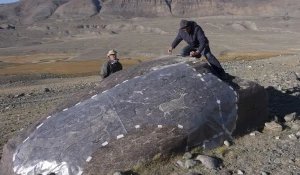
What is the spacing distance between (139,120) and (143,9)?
6243 inches

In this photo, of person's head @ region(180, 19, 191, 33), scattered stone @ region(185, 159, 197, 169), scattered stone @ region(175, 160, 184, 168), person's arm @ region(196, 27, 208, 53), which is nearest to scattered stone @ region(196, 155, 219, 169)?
scattered stone @ region(185, 159, 197, 169)

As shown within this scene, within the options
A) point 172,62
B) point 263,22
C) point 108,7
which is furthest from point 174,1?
point 172,62

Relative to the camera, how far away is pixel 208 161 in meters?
6.88

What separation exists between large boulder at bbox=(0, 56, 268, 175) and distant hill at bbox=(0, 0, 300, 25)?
480ft

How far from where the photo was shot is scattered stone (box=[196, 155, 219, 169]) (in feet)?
22.4

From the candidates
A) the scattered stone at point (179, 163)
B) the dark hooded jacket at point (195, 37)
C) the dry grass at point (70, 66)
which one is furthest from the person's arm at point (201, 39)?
the dry grass at point (70, 66)

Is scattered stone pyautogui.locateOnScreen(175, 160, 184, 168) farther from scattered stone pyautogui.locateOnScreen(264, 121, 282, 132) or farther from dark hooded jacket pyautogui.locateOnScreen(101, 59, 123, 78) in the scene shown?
dark hooded jacket pyautogui.locateOnScreen(101, 59, 123, 78)

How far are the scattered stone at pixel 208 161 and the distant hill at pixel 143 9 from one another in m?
148

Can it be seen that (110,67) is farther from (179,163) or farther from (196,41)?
(179,163)

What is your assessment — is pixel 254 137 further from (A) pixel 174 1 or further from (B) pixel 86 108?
(A) pixel 174 1

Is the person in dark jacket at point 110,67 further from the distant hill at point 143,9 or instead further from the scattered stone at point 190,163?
the distant hill at point 143,9

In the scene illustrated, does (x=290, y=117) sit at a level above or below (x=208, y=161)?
below

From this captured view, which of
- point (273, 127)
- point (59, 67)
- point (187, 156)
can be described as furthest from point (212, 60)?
point (59, 67)

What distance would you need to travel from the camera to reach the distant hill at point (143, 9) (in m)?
154
